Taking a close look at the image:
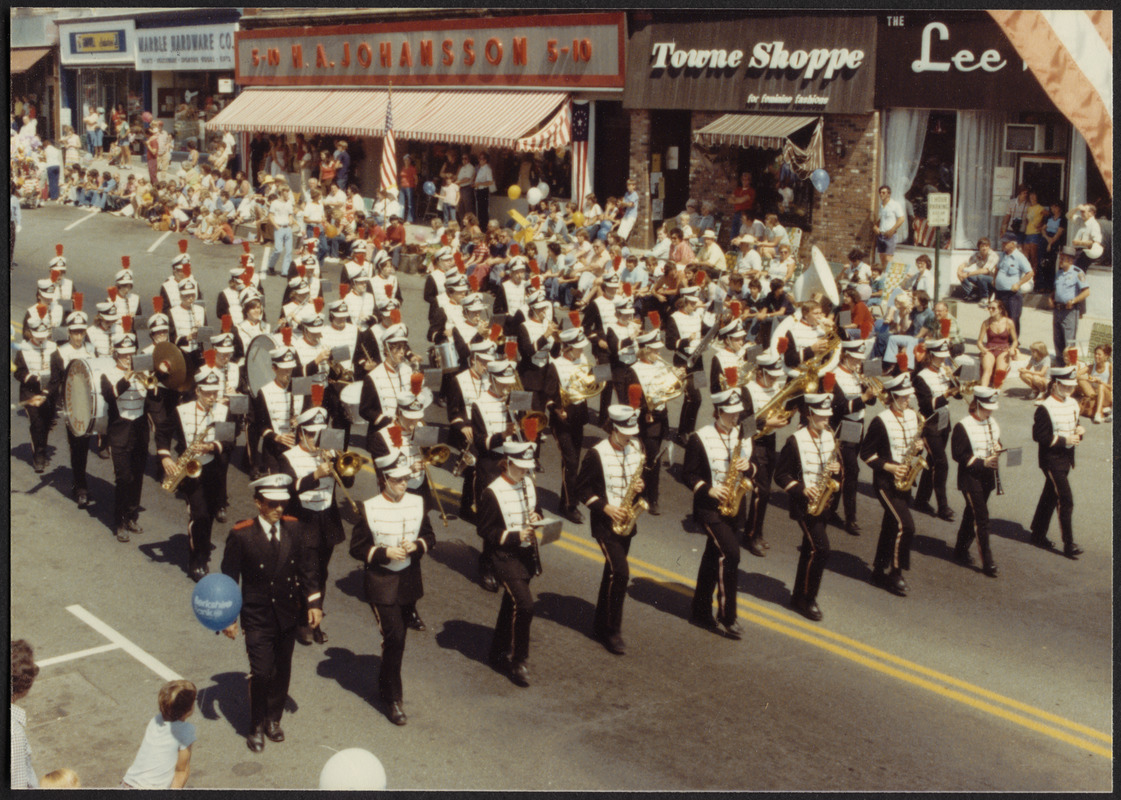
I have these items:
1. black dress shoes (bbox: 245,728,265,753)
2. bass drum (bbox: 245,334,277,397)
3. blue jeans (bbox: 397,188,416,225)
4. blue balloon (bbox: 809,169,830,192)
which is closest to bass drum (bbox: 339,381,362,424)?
bass drum (bbox: 245,334,277,397)

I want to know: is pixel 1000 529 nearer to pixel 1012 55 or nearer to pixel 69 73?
pixel 1012 55

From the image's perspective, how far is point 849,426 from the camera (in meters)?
12.5

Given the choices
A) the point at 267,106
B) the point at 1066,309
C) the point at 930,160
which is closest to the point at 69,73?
A: the point at 267,106

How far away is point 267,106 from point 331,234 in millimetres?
10301

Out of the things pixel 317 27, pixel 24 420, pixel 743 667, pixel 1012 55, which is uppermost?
pixel 317 27

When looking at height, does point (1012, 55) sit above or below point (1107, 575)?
above

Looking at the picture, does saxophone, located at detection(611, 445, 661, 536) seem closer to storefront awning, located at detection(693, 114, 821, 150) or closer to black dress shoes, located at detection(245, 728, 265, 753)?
black dress shoes, located at detection(245, 728, 265, 753)

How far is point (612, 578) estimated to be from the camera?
11102mm

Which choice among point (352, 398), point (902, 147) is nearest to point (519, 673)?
point (352, 398)

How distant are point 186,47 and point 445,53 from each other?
34.3 ft

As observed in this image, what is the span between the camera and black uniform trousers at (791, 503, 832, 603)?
11.8 metres

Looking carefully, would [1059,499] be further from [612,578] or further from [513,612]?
[513,612]

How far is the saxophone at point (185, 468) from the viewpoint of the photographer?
12125mm

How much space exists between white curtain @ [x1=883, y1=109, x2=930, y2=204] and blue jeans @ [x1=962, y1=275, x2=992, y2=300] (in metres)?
2.83
